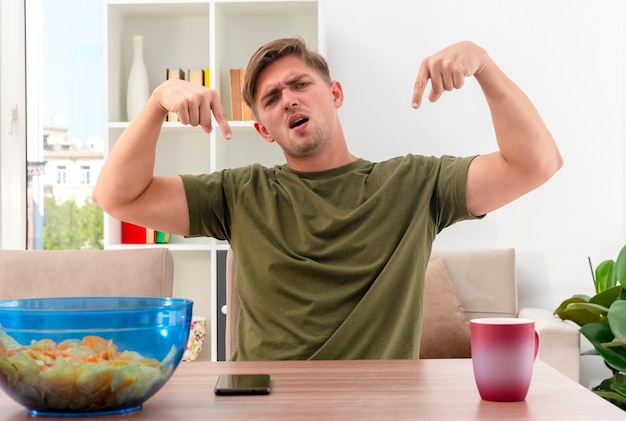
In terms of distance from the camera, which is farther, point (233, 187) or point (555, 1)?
point (555, 1)

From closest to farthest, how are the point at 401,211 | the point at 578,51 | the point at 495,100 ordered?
the point at 495,100 → the point at 401,211 → the point at 578,51

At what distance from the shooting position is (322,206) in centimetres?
173

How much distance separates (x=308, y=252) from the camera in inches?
65.7

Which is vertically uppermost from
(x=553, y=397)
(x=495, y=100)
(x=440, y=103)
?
(x=440, y=103)

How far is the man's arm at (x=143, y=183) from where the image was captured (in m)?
1.63

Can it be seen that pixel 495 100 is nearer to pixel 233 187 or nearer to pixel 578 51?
pixel 233 187

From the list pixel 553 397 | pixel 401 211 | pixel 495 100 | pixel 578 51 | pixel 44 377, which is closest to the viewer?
pixel 44 377

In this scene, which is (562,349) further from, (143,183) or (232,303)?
(143,183)

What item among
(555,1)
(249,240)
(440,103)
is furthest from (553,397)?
(555,1)

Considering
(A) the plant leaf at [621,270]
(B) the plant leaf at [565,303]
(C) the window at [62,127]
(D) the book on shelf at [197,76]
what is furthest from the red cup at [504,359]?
(C) the window at [62,127]

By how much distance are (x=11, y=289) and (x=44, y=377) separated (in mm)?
863

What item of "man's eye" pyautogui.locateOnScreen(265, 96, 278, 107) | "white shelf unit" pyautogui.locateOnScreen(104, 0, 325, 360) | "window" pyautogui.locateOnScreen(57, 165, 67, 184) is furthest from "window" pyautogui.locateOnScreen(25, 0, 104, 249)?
"man's eye" pyautogui.locateOnScreen(265, 96, 278, 107)

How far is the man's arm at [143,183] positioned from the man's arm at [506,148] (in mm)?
509

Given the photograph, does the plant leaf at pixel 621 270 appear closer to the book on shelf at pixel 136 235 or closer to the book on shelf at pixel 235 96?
the book on shelf at pixel 235 96
